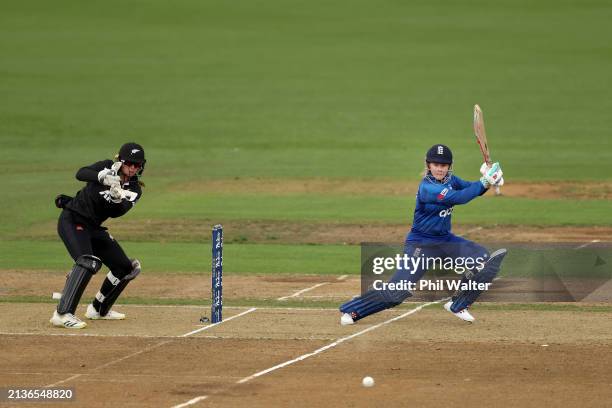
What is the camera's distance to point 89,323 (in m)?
16.0

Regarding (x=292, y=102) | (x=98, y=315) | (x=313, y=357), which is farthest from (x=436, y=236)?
(x=292, y=102)

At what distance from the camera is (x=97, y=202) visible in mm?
15406

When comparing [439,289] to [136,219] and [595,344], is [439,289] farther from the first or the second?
[136,219]

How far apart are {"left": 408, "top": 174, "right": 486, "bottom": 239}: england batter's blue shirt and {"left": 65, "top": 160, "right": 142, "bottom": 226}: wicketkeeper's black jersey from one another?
3.55m

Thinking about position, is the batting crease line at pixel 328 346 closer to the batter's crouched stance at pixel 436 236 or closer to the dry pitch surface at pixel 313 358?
the dry pitch surface at pixel 313 358

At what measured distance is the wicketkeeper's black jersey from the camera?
1524cm

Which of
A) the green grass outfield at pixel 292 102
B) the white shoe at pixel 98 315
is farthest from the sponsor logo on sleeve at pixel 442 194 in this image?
the green grass outfield at pixel 292 102

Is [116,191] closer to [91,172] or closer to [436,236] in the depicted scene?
[91,172]

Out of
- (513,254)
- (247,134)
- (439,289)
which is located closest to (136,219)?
(513,254)

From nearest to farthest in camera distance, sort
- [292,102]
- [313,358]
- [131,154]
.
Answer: [313,358] < [131,154] < [292,102]

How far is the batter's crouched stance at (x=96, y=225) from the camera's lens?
49.8 ft

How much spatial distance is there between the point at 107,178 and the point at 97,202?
27.4 inches

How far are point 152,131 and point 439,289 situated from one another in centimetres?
3285

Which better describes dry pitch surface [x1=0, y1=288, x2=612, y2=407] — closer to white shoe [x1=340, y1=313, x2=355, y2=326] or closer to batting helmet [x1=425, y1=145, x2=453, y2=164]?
white shoe [x1=340, y1=313, x2=355, y2=326]
